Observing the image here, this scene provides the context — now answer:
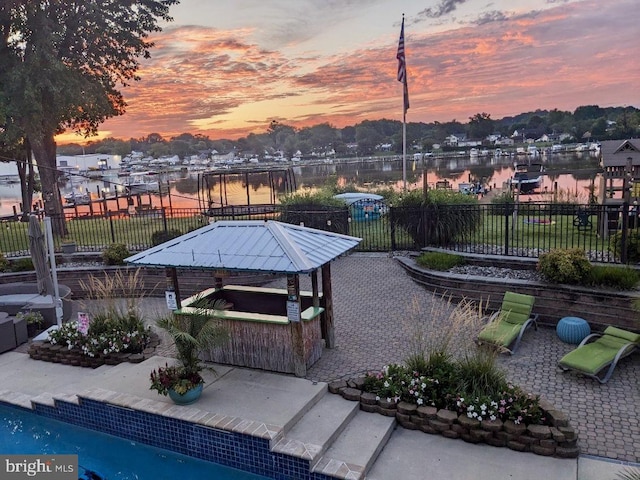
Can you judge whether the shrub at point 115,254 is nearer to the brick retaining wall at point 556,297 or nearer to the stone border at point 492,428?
the brick retaining wall at point 556,297

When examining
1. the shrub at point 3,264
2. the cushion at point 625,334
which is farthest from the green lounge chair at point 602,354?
the shrub at point 3,264

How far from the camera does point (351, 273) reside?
37.3 feet

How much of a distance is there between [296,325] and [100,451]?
115 inches

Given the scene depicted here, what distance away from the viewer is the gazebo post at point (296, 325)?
5977 mm

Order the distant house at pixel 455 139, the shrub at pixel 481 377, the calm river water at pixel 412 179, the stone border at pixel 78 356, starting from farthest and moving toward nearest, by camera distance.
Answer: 1. the distant house at pixel 455 139
2. the calm river water at pixel 412 179
3. the stone border at pixel 78 356
4. the shrub at pixel 481 377

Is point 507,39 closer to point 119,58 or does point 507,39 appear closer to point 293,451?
point 119,58

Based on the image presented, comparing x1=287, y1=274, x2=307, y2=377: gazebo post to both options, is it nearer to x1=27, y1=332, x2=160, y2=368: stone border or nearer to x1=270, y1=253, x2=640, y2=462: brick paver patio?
x1=270, y1=253, x2=640, y2=462: brick paver patio

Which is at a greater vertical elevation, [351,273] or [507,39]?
[507,39]

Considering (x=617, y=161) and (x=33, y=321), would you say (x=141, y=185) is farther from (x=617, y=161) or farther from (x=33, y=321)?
(x=617, y=161)

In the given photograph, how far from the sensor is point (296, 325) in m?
6.04

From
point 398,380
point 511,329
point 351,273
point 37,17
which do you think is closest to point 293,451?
point 398,380

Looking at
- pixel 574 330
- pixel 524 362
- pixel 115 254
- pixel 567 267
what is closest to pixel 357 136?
pixel 115 254

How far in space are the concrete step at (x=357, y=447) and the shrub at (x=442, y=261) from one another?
5.20 meters

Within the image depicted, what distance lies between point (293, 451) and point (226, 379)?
1.89 meters
